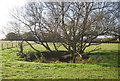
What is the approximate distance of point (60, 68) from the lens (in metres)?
2.24

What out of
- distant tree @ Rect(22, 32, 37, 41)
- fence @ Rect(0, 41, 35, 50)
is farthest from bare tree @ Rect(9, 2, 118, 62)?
fence @ Rect(0, 41, 35, 50)

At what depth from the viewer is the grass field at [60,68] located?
1.74m

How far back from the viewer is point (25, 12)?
11.2 ft

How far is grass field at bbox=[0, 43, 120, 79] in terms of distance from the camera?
5.69 ft

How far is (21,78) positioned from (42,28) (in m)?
1.99

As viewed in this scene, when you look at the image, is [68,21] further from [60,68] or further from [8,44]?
[8,44]

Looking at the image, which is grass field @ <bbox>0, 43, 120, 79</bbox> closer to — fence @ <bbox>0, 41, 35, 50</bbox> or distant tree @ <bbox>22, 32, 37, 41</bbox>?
fence @ <bbox>0, 41, 35, 50</bbox>

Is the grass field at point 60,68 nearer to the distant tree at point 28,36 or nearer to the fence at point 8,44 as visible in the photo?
the fence at point 8,44

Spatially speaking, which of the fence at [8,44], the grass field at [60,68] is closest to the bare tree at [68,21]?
the grass field at [60,68]

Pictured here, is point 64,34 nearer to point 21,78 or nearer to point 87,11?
point 87,11

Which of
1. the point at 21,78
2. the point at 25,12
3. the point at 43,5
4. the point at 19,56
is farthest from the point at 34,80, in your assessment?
the point at 25,12

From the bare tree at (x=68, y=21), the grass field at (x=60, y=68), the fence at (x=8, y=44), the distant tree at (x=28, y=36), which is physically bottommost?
the grass field at (x=60, y=68)

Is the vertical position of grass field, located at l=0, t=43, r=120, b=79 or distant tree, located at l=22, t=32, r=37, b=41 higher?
distant tree, located at l=22, t=32, r=37, b=41

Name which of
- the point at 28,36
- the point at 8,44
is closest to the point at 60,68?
the point at 8,44
